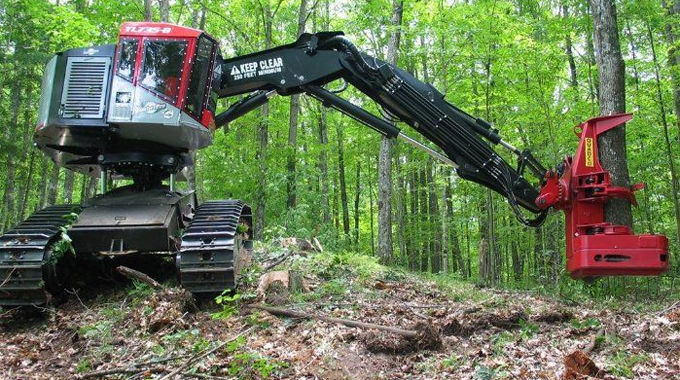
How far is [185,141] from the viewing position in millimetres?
7094

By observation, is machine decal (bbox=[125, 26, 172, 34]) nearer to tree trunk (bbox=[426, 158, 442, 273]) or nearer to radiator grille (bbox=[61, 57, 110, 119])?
radiator grille (bbox=[61, 57, 110, 119])

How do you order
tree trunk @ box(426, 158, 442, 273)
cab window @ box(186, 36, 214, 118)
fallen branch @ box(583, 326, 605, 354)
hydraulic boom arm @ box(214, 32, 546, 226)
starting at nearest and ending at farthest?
fallen branch @ box(583, 326, 605, 354) → cab window @ box(186, 36, 214, 118) → hydraulic boom arm @ box(214, 32, 546, 226) → tree trunk @ box(426, 158, 442, 273)

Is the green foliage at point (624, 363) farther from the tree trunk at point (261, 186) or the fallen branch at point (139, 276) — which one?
the tree trunk at point (261, 186)

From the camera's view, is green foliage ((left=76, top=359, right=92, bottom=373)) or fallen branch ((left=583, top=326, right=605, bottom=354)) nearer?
fallen branch ((left=583, top=326, right=605, bottom=354))

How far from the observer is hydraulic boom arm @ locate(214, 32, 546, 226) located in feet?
22.9

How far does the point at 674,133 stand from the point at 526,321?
963cm

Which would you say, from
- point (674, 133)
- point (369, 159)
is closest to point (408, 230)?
point (369, 159)

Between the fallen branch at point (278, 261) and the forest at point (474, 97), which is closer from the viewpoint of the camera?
the fallen branch at point (278, 261)

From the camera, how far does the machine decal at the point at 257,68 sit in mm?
7250

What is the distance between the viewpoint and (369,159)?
27750 mm

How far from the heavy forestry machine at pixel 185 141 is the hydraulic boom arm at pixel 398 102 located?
0.05 ft

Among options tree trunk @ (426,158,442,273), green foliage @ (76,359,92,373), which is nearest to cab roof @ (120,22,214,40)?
green foliage @ (76,359,92,373)

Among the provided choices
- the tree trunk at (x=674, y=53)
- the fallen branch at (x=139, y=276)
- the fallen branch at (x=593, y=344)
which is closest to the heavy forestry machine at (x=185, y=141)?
the fallen branch at (x=139, y=276)

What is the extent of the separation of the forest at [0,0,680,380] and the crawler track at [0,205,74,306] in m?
0.37
